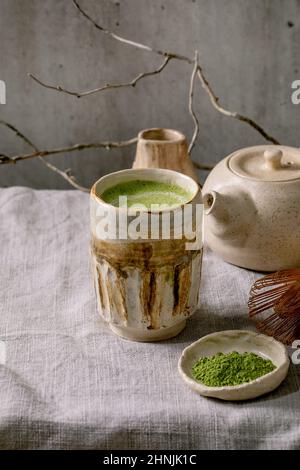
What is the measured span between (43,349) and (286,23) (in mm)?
657

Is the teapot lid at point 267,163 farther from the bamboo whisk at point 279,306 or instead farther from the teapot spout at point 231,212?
the bamboo whisk at point 279,306

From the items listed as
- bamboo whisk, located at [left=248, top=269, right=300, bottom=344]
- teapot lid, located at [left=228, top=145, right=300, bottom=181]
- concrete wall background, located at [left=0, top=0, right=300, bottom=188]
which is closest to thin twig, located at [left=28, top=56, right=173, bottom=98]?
concrete wall background, located at [left=0, top=0, right=300, bottom=188]

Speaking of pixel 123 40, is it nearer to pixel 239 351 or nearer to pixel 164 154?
pixel 164 154

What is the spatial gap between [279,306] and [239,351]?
7 centimetres

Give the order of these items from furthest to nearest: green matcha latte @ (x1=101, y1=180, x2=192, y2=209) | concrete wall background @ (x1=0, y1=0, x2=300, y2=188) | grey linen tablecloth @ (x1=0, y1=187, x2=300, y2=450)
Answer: concrete wall background @ (x1=0, y1=0, x2=300, y2=188), green matcha latte @ (x1=101, y1=180, x2=192, y2=209), grey linen tablecloth @ (x1=0, y1=187, x2=300, y2=450)

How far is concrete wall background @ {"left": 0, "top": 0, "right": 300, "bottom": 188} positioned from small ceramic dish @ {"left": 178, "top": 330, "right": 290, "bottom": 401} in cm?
51

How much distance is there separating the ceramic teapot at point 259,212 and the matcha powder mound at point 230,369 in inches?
7.4

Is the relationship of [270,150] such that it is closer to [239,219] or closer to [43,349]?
[239,219]

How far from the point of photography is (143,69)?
1.32 metres

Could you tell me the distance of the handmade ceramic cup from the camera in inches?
34.9

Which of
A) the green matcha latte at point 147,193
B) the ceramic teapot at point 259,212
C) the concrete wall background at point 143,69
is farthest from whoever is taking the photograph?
the concrete wall background at point 143,69

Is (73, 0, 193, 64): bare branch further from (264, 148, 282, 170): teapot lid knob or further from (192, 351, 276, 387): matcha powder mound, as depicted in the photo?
(192, 351, 276, 387): matcha powder mound

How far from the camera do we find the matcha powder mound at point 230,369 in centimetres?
88

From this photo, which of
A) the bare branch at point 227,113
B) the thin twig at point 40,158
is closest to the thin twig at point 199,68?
the bare branch at point 227,113
